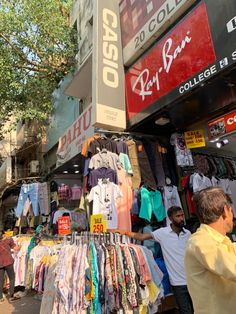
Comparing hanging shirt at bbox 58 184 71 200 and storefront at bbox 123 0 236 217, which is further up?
storefront at bbox 123 0 236 217

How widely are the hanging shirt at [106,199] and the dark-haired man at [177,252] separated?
4.67 feet

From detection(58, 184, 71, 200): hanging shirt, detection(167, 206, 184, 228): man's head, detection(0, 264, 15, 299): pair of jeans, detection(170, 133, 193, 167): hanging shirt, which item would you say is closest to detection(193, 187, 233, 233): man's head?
detection(167, 206, 184, 228): man's head

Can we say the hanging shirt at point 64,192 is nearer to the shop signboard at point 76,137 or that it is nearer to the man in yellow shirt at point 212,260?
the shop signboard at point 76,137

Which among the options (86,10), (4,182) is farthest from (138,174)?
(4,182)

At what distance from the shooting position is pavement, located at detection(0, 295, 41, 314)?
7793 millimetres

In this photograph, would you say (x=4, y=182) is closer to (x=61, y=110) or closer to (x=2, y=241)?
(x=61, y=110)

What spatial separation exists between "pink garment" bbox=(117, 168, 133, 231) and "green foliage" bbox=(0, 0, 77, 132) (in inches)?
281

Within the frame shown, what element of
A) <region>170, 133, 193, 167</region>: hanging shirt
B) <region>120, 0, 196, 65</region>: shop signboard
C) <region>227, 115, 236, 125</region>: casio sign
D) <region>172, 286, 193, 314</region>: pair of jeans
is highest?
A: <region>120, 0, 196, 65</region>: shop signboard

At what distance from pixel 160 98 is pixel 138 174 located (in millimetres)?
1622

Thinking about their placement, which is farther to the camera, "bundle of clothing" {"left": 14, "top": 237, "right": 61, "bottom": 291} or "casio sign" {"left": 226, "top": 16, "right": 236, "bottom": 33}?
"bundle of clothing" {"left": 14, "top": 237, "right": 61, "bottom": 291}

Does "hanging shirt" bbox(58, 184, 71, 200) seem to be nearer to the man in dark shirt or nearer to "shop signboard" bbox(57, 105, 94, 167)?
"shop signboard" bbox(57, 105, 94, 167)

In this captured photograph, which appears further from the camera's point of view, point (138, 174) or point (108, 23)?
point (108, 23)

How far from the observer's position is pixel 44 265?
730 cm

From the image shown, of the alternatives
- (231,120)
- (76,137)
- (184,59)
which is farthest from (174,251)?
(76,137)
